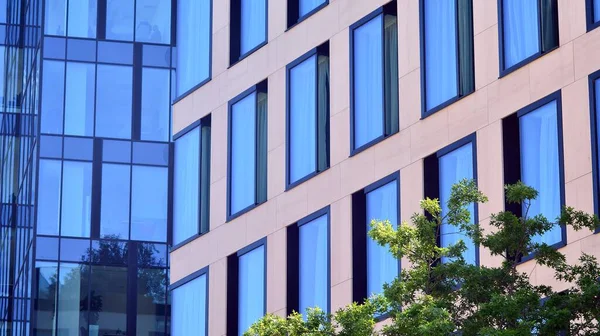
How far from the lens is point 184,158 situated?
4672 cm

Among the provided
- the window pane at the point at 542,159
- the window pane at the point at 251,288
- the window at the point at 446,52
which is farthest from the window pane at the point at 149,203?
the window pane at the point at 542,159

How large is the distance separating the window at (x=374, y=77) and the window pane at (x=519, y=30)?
177 inches

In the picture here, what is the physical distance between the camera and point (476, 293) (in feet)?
73.7

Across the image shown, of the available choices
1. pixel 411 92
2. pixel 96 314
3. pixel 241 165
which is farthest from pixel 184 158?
pixel 96 314

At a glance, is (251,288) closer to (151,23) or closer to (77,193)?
(77,193)

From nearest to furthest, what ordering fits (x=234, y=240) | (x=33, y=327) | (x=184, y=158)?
1. (x=234, y=240)
2. (x=184, y=158)
3. (x=33, y=327)

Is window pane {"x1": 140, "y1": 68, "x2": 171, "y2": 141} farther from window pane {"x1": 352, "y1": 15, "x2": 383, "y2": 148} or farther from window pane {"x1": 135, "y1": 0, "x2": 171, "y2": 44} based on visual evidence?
window pane {"x1": 352, "y1": 15, "x2": 383, "y2": 148}

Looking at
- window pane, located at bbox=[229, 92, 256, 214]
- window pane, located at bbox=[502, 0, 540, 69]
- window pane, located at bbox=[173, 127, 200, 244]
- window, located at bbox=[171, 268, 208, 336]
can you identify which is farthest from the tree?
window pane, located at bbox=[173, 127, 200, 244]

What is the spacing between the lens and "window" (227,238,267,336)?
41000mm

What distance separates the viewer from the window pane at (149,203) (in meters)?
68.8

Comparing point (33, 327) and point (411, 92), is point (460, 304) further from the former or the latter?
point (33, 327)

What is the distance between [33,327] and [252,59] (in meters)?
28.2

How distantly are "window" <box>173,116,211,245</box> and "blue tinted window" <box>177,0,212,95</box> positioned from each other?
1523 millimetres

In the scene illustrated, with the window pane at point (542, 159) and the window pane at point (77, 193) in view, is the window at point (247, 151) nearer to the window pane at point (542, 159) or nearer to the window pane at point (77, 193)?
the window pane at point (542, 159)
